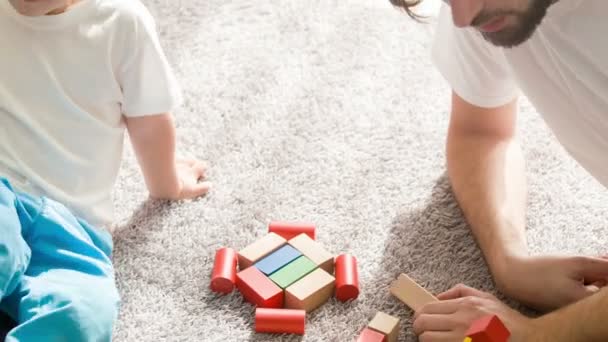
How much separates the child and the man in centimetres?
38

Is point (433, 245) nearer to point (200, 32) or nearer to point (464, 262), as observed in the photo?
point (464, 262)

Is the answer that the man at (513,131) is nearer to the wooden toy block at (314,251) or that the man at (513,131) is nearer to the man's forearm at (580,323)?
the man's forearm at (580,323)

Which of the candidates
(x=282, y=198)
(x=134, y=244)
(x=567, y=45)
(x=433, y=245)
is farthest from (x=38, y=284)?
(x=567, y=45)

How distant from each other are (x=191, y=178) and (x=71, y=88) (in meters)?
0.30

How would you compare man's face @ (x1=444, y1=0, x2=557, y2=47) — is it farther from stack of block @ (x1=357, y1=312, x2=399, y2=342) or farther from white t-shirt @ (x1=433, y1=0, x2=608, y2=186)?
stack of block @ (x1=357, y1=312, x2=399, y2=342)

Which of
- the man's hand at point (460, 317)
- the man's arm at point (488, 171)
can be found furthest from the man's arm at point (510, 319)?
the man's arm at point (488, 171)

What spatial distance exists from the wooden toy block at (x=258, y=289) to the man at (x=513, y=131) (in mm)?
197

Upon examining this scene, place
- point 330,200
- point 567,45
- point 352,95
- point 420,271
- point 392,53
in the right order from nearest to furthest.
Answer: point 567,45 < point 420,271 < point 330,200 < point 352,95 < point 392,53

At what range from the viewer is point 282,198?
1353mm

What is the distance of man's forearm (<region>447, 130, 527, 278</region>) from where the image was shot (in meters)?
1.21

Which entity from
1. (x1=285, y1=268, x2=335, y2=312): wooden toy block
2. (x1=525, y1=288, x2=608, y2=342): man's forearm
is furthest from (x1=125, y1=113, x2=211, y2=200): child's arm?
(x1=525, y1=288, x2=608, y2=342): man's forearm


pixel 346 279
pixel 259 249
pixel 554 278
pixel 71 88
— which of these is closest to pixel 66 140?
pixel 71 88

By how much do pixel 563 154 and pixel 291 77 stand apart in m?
0.51

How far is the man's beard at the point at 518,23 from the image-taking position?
3.14 feet
